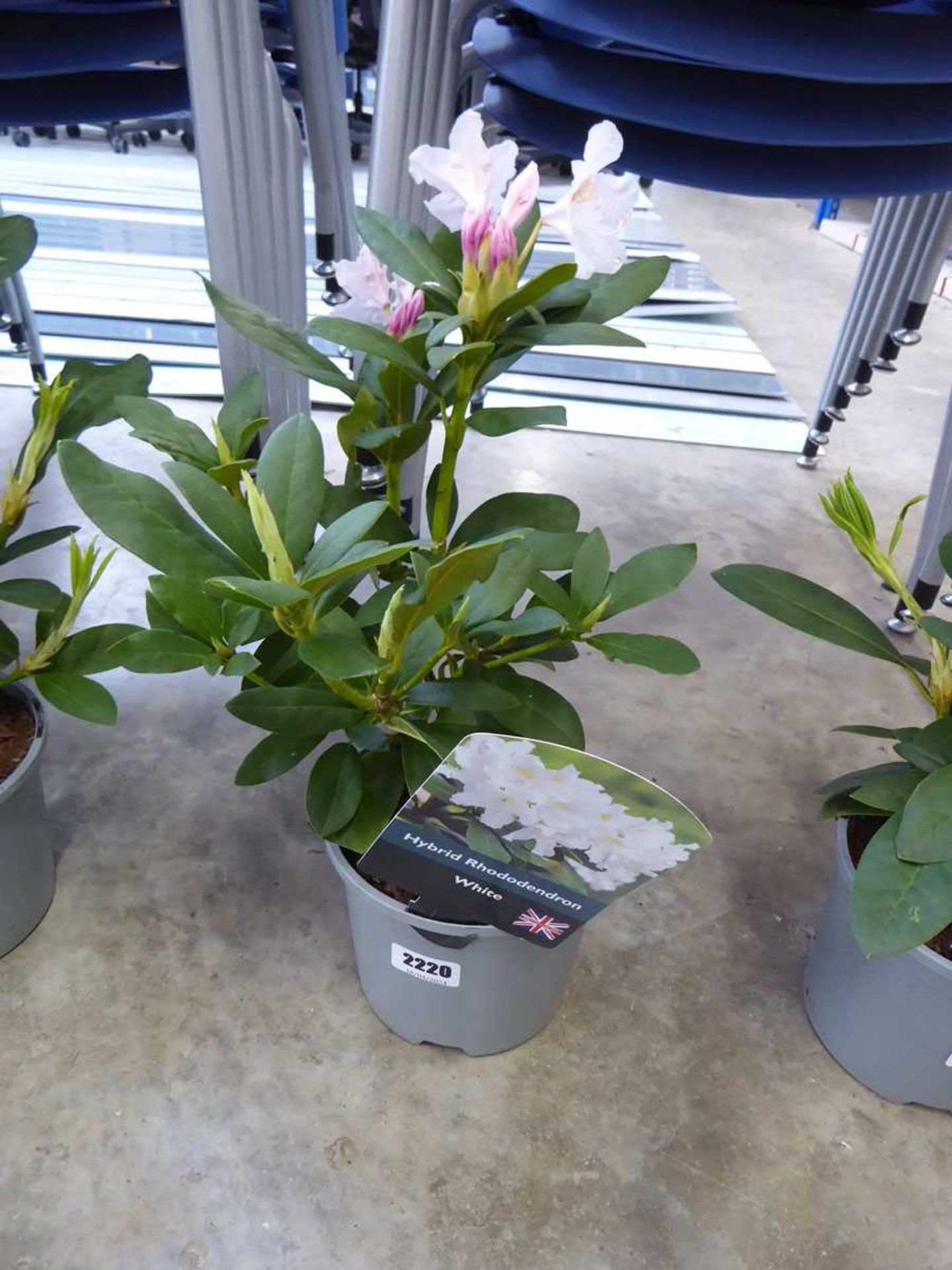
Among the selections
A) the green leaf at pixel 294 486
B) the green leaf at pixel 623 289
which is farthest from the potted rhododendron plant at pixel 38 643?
the green leaf at pixel 623 289

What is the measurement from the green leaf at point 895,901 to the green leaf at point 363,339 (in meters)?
0.48

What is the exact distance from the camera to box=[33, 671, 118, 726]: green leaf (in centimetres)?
77

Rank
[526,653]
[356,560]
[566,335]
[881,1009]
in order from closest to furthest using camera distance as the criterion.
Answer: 1. [356,560]
2. [566,335]
3. [526,653]
4. [881,1009]

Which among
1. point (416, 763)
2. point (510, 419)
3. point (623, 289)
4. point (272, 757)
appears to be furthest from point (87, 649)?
point (623, 289)

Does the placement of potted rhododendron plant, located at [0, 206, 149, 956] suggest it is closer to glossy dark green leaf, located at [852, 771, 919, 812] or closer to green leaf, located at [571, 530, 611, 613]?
green leaf, located at [571, 530, 611, 613]

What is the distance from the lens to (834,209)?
13.5ft

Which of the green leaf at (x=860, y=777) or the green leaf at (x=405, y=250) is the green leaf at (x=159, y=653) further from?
the green leaf at (x=860, y=777)

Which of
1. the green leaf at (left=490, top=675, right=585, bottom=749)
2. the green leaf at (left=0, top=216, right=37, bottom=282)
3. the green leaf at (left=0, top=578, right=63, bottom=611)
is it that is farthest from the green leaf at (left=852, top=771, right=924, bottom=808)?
the green leaf at (left=0, top=216, right=37, bottom=282)

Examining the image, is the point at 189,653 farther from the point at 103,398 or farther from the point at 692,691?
the point at 692,691

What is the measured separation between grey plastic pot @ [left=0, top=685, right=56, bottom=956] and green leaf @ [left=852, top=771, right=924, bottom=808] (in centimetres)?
68

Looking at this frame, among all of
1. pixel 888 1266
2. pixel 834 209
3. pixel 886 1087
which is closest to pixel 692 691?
pixel 886 1087

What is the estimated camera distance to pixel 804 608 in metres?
0.83

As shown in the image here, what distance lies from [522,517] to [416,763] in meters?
0.20

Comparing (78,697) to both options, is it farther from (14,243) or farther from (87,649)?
(14,243)
